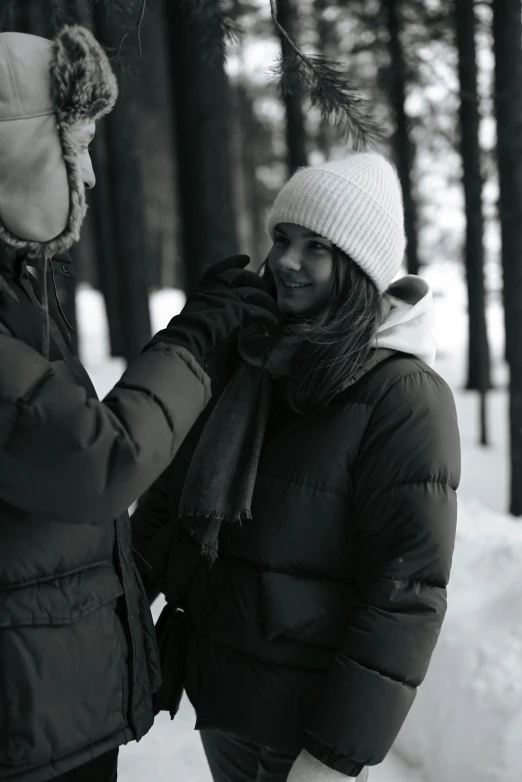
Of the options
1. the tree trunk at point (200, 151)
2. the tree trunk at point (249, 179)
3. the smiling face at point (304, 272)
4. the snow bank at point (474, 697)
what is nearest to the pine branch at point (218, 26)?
the smiling face at point (304, 272)

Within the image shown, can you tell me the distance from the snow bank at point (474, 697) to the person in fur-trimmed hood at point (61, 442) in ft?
6.78

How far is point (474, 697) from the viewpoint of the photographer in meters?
3.62

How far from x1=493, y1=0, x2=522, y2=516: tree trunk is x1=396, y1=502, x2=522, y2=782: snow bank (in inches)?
136

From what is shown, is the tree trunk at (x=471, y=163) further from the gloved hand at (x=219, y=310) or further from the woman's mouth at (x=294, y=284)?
the gloved hand at (x=219, y=310)

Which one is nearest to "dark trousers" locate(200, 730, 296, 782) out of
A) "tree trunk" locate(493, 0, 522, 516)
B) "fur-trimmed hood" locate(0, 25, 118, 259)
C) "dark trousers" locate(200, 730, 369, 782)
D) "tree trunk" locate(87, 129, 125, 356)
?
"dark trousers" locate(200, 730, 369, 782)

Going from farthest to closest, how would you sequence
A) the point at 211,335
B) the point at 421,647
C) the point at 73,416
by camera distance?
the point at 421,647
the point at 211,335
the point at 73,416

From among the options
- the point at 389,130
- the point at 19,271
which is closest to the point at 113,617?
the point at 19,271

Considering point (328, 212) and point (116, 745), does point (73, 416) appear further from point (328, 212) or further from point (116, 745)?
point (328, 212)

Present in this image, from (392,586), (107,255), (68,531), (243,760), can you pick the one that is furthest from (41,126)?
(107,255)

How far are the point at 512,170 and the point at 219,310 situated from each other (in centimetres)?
642

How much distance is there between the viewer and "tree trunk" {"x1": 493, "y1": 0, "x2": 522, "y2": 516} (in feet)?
23.7

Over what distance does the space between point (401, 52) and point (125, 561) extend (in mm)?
11164

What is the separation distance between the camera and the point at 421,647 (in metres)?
2.04

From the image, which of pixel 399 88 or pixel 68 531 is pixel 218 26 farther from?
pixel 399 88
